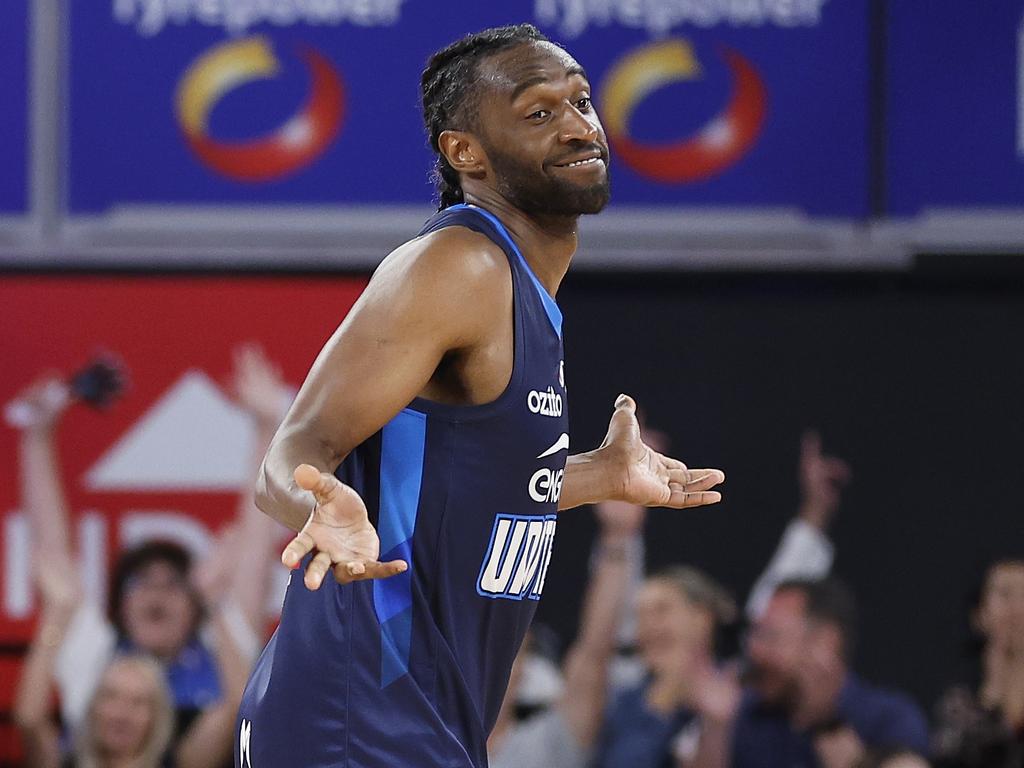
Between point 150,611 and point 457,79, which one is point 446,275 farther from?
point 150,611

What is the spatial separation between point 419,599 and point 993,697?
3428 millimetres

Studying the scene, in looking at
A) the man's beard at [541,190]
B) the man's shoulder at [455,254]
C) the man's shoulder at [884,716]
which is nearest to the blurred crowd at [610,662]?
the man's shoulder at [884,716]

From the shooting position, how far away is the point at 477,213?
248cm

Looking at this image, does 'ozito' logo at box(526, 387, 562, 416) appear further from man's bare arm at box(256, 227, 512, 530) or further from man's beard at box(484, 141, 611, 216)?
man's beard at box(484, 141, 611, 216)

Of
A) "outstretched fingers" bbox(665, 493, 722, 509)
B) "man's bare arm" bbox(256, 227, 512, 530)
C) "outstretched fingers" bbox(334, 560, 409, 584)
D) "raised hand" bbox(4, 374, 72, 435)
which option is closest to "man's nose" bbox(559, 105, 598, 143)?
"man's bare arm" bbox(256, 227, 512, 530)

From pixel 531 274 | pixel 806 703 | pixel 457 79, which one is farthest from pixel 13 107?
pixel 531 274

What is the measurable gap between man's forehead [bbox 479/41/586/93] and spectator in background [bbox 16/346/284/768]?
3169mm

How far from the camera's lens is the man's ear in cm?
258

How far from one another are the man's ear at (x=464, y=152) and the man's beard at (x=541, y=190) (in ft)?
0.06

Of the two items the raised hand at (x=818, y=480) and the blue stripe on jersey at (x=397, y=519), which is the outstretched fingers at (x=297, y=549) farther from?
the raised hand at (x=818, y=480)

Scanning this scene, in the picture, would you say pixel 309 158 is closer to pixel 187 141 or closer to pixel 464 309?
pixel 187 141

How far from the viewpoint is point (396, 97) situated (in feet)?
18.3

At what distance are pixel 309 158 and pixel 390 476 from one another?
340 cm

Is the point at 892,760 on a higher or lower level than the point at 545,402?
lower
